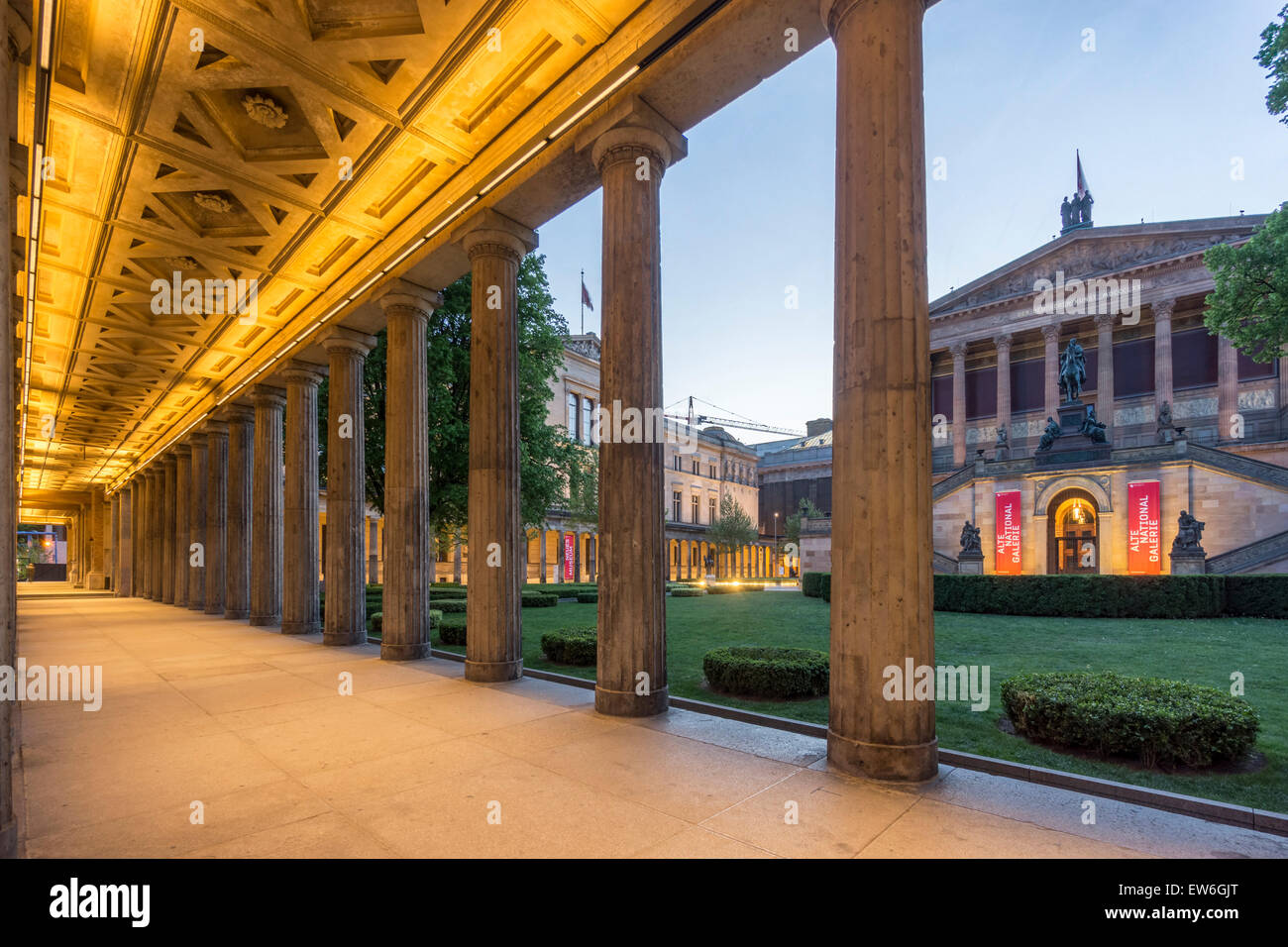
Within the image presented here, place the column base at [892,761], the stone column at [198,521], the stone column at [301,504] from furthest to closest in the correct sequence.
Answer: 1. the stone column at [198,521]
2. the stone column at [301,504]
3. the column base at [892,761]

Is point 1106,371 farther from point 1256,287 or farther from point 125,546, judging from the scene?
point 125,546

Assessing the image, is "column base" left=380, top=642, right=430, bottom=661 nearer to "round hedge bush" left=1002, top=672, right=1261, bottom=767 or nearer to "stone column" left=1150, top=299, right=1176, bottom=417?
"round hedge bush" left=1002, top=672, right=1261, bottom=767

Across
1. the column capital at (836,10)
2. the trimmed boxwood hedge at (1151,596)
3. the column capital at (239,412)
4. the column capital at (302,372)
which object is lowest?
the trimmed boxwood hedge at (1151,596)

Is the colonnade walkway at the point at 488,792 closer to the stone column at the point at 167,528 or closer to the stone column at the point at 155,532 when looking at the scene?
the stone column at the point at 167,528

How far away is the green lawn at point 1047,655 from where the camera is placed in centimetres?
644

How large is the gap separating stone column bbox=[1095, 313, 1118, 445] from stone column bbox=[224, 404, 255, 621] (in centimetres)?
5547

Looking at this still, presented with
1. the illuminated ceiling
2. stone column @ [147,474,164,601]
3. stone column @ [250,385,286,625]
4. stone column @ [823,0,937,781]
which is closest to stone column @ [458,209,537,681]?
the illuminated ceiling

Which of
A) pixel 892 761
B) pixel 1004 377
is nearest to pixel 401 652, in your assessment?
pixel 892 761

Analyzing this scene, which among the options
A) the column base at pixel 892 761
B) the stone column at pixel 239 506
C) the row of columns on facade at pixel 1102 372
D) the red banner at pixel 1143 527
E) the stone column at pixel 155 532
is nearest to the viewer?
the column base at pixel 892 761

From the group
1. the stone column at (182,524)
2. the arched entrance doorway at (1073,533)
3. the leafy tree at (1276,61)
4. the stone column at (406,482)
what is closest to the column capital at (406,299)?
the stone column at (406,482)

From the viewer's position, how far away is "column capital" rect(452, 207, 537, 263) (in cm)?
1095

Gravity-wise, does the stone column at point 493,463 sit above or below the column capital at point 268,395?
below

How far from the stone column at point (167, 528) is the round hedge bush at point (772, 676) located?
31605 mm
